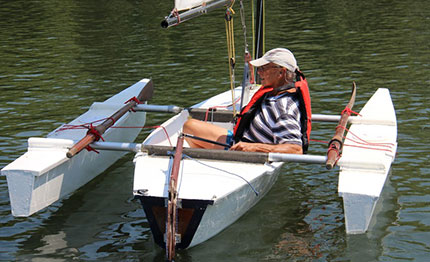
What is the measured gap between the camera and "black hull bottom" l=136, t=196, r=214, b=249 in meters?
5.28

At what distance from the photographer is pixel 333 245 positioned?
578 centimetres

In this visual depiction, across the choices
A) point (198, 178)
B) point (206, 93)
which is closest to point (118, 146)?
point (198, 178)

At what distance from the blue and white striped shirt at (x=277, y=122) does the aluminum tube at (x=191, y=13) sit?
46.3 inches

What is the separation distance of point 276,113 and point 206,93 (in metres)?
5.05

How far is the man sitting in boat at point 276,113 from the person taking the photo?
6.05m

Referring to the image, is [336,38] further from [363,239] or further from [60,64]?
[363,239]

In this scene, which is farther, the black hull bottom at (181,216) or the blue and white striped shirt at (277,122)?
the blue and white striped shirt at (277,122)

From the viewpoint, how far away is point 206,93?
1109 centimetres

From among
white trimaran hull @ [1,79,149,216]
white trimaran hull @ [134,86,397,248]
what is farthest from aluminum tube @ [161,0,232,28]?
white trimaran hull @ [1,79,149,216]

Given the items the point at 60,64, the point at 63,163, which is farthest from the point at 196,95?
the point at 63,163

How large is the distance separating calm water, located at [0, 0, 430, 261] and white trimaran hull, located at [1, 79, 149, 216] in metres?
0.23

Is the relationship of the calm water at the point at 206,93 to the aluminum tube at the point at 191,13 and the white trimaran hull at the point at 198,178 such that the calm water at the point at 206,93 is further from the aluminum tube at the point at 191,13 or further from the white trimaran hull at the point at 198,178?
the aluminum tube at the point at 191,13

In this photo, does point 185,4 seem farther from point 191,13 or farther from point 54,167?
point 54,167

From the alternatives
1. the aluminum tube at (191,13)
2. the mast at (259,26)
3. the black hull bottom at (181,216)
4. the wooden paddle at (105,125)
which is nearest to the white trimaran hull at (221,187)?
the black hull bottom at (181,216)
